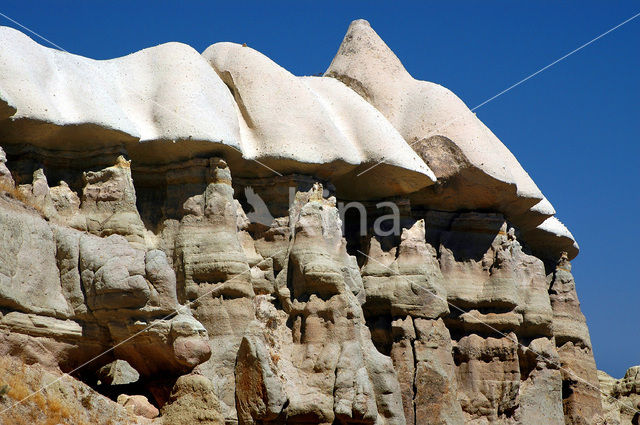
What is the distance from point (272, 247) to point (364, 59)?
5944 mm

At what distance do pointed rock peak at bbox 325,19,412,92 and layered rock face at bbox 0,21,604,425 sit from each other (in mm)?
54

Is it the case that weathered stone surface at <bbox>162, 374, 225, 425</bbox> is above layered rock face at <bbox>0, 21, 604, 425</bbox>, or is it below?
below

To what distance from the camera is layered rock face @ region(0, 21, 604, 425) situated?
17.7 metres

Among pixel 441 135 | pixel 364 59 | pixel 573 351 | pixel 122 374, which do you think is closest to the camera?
pixel 122 374

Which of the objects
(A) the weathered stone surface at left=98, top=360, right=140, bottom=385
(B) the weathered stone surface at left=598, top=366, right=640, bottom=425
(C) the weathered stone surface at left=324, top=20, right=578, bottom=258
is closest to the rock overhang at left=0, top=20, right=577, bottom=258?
(C) the weathered stone surface at left=324, top=20, right=578, bottom=258

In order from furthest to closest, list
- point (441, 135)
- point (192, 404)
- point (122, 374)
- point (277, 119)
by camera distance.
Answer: point (441, 135)
point (277, 119)
point (122, 374)
point (192, 404)

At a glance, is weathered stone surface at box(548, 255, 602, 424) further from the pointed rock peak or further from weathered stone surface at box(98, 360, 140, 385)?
weathered stone surface at box(98, 360, 140, 385)

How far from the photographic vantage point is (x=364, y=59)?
1082 inches

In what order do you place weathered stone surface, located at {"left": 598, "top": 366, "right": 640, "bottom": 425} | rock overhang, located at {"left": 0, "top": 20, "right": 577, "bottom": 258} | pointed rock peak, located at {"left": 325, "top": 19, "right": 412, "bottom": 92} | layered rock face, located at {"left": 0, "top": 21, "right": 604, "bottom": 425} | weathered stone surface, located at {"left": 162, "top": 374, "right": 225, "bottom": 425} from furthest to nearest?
weathered stone surface, located at {"left": 598, "top": 366, "right": 640, "bottom": 425} → pointed rock peak, located at {"left": 325, "top": 19, "right": 412, "bottom": 92} → rock overhang, located at {"left": 0, "top": 20, "right": 577, "bottom": 258} → layered rock face, located at {"left": 0, "top": 21, "right": 604, "bottom": 425} → weathered stone surface, located at {"left": 162, "top": 374, "right": 225, "bottom": 425}

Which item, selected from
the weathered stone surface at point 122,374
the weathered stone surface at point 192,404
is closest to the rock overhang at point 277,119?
the weathered stone surface at point 122,374

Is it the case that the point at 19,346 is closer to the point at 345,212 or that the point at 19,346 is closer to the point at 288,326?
the point at 288,326

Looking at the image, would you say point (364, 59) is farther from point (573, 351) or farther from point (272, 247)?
point (573, 351)

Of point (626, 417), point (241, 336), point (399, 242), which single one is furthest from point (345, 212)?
point (626, 417)

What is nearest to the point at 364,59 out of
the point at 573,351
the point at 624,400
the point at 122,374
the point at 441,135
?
the point at 441,135
